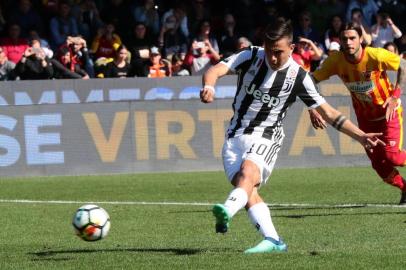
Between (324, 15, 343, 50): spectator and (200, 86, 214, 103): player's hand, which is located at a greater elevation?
(200, 86, 214, 103): player's hand

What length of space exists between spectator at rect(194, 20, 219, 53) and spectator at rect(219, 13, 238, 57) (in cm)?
24

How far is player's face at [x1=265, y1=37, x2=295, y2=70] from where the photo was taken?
8789 mm

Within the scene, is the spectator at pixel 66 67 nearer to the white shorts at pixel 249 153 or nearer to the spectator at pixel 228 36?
the spectator at pixel 228 36

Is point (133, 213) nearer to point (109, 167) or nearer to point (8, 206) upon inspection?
point (8, 206)


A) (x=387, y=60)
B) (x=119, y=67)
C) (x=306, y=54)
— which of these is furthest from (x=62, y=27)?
(x=387, y=60)

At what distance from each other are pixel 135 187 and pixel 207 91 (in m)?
8.89

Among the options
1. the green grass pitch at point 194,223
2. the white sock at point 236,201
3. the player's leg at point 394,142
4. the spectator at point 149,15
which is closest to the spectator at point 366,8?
the spectator at point 149,15

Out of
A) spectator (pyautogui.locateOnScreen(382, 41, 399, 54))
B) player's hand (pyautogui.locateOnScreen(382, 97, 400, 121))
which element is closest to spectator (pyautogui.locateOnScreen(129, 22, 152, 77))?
spectator (pyautogui.locateOnScreen(382, 41, 399, 54))

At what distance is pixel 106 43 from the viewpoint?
22.4m

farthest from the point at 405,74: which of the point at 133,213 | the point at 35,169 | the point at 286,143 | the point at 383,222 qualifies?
the point at 35,169

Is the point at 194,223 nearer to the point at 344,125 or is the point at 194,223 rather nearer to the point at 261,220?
the point at 261,220

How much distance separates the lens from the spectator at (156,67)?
2139 centimetres

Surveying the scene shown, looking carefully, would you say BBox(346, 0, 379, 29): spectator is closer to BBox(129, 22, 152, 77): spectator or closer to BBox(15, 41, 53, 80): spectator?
BBox(129, 22, 152, 77): spectator

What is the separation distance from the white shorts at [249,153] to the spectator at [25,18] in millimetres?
13884
